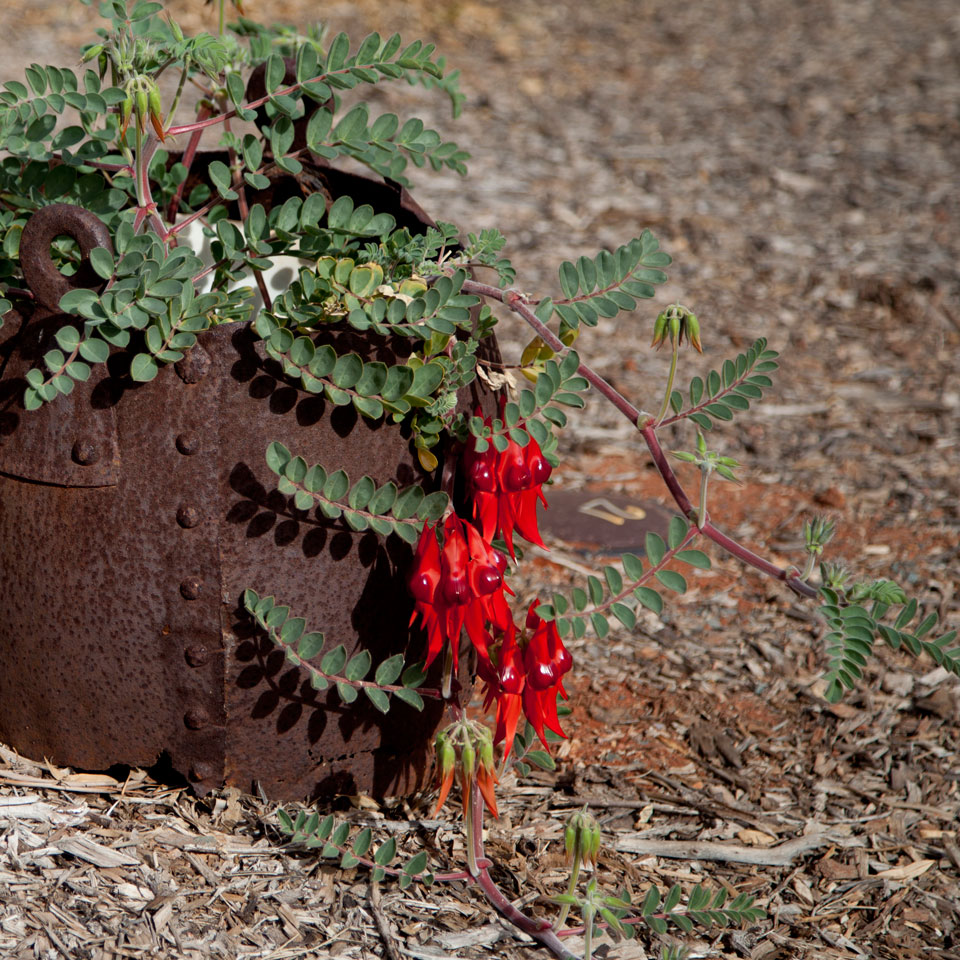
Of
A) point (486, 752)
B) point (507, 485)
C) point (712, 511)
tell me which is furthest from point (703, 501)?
point (712, 511)

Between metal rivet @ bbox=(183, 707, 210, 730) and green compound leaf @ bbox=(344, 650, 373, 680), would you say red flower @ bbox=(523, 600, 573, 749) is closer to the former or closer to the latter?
green compound leaf @ bbox=(344, 650, 373, 680)

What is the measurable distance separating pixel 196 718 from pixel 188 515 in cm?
31

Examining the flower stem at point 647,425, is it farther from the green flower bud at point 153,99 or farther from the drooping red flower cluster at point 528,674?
the green flower bud at point 153,99

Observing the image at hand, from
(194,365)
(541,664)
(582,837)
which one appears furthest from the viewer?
(541,664)

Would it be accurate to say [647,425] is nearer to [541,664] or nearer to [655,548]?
[655,548]

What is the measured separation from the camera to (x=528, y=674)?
166 centimetres

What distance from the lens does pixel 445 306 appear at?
61.7 inches

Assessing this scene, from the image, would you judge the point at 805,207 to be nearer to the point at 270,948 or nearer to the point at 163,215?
the point at 163,215

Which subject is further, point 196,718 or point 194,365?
point 196,718

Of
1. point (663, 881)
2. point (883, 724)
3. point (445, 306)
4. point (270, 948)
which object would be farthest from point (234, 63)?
point (883, 724)

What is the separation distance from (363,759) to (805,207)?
389 cm

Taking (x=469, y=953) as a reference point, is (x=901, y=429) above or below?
above

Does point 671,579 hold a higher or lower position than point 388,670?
higher

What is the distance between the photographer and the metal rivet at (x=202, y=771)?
172cm
